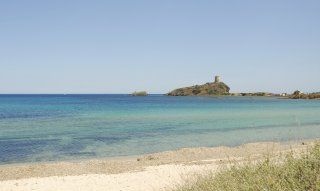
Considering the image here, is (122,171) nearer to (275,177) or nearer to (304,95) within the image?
(275,177)

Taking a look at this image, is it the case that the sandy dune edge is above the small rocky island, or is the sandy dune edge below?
below

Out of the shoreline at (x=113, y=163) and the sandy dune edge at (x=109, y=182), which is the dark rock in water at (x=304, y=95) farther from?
the sandy dune edge at (x=109, y=182)

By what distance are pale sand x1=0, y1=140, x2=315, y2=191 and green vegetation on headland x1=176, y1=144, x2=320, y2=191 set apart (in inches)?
105

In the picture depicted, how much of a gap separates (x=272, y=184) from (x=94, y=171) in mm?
13819

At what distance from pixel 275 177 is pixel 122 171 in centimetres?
1237

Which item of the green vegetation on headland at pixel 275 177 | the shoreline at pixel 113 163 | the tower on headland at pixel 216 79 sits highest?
the tower on headland at pixel 216 79

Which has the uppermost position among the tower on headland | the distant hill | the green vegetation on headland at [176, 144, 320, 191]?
the tower on headland

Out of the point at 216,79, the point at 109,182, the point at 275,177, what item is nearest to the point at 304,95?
the point at 216,79

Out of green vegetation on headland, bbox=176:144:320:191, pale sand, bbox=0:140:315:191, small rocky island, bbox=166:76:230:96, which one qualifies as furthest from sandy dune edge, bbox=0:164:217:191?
small rocky island, bbox=166:76:230:96

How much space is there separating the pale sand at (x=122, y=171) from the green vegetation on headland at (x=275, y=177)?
268cm

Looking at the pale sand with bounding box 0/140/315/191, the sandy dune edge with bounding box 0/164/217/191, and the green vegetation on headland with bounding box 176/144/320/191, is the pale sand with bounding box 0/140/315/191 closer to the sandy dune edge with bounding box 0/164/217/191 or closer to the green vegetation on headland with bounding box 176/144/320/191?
the sandy dune edge with bounding box 0/164/217/191

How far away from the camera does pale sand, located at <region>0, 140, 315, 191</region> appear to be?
1583cm

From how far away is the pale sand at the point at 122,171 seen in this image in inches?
623

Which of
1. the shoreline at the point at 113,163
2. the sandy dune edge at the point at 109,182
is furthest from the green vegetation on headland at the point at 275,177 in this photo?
the shoreline at the point at 113,163
